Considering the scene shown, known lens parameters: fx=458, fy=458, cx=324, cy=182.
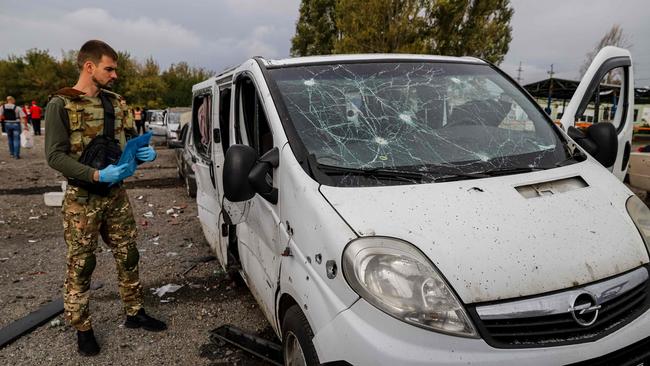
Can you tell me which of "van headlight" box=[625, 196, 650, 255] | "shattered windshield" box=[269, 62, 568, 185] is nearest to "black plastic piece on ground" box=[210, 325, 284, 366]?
"shattered windshield" box=[269, 62, 568, 185]

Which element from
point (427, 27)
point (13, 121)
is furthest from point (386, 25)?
point (13, 121)

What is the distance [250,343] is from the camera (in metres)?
2.99

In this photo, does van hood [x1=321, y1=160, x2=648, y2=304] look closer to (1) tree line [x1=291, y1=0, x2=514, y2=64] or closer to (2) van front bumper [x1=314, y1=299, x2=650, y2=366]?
(2) van front bumper [x1=314, y1=299, x2=650, y2=366]

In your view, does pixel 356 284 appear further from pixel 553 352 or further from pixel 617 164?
pixel 617 164

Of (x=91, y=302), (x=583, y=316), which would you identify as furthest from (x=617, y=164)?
(x=91, y=302)

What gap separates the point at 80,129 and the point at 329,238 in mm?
1910

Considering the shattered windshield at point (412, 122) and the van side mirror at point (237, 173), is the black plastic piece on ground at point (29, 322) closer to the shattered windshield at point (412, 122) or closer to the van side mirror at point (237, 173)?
the van side mirror at point (237, 173)

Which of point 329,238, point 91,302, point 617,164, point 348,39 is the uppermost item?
point 348,39

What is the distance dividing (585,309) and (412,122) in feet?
4.22

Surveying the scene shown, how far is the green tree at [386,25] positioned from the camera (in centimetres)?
1370

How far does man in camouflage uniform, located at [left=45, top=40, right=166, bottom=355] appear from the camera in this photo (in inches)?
108

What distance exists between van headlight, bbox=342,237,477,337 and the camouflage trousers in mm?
1954

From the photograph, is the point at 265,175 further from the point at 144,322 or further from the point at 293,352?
the point at 144,322

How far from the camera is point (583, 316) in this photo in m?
1.67
